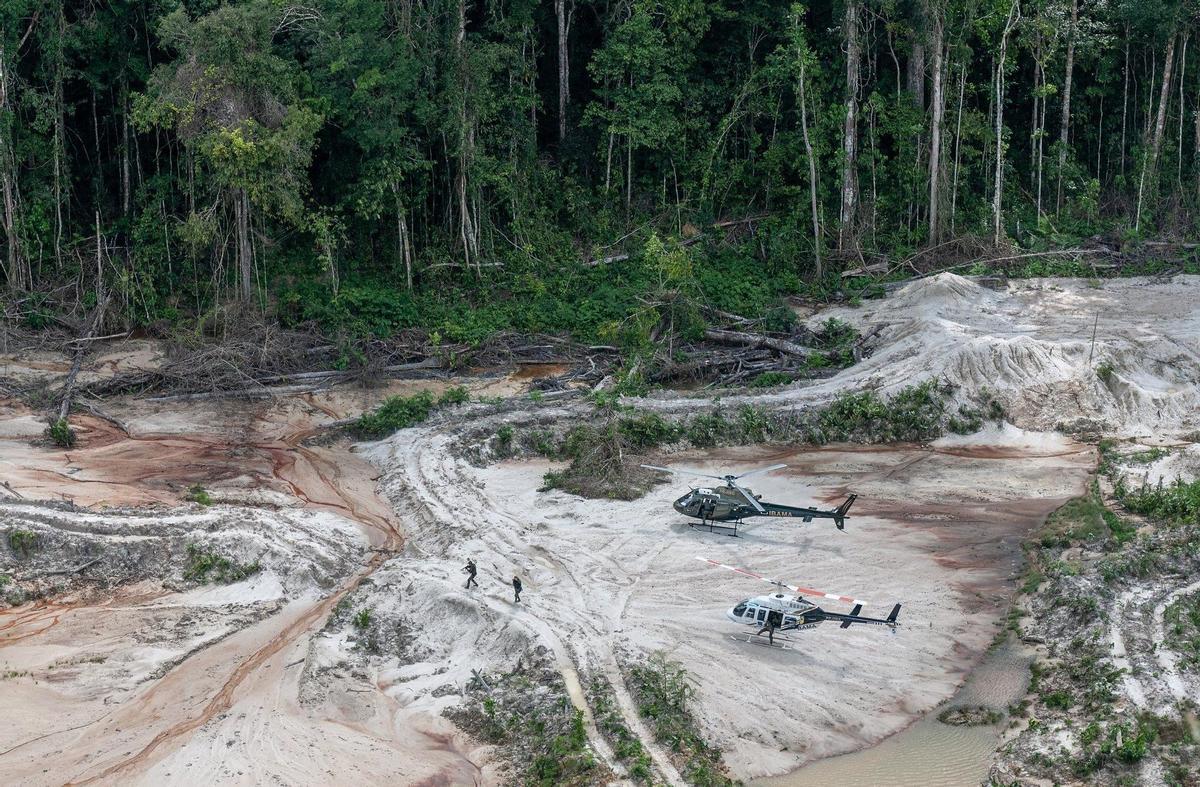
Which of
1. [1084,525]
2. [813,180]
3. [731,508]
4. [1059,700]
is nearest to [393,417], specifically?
[731,508]

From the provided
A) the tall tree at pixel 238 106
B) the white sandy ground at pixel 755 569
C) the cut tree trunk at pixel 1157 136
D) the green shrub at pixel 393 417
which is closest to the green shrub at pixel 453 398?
the green shrub at pixel 393 417

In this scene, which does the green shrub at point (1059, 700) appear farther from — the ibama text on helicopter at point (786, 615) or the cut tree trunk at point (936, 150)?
the cut tree trunk at point (936, 150)

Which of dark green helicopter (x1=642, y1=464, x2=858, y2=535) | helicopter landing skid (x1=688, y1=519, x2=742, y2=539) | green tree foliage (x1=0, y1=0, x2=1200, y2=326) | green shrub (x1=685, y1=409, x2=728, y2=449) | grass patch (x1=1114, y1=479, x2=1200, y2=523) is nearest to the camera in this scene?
dark green helicopter (x1=642, y1=464, x2=858, y2=535)

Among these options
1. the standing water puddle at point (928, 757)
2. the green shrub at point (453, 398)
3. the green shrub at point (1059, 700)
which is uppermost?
the green shrub at point (453, 398)

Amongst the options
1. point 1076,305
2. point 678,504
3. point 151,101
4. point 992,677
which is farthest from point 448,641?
point 1076,305

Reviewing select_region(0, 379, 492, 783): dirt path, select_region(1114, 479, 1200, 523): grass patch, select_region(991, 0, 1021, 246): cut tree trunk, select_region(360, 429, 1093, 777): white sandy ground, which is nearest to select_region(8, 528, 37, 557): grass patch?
select_region(0, 379, 492, 783): dirt path

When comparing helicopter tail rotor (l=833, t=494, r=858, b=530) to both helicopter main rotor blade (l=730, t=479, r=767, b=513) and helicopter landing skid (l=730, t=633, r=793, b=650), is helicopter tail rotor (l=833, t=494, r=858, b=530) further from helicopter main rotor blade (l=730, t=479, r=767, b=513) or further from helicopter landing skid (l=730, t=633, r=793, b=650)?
helicopter landing skid (l=730, t=633, r=793, b=650)
